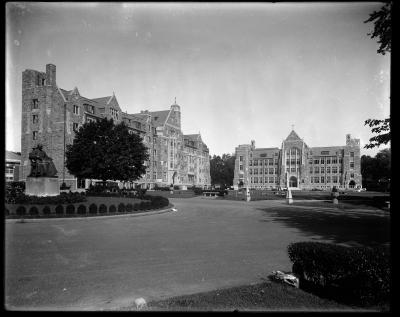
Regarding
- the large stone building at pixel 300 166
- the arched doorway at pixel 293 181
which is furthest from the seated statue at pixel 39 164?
the arched doorway at pixel 293 181

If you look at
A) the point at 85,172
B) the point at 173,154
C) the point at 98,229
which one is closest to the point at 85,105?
the point at 85,172

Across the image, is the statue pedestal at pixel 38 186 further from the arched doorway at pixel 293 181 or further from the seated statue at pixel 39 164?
the arched doorway at pixel 293 181

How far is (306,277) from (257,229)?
9.11 m

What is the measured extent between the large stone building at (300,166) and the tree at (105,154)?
6299cm

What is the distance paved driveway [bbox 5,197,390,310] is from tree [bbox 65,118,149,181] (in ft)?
79.9

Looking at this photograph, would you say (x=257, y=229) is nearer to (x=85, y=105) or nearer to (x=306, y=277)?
(x=306, y=277)

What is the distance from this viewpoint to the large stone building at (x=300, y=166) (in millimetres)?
102250

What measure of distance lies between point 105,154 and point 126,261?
32617 mm

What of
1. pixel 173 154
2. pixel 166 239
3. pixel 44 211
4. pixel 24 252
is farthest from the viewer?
pixel 173 154

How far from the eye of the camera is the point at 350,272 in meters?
6.03

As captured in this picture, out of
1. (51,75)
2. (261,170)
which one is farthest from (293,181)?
(51,75)

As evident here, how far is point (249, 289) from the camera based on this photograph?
670cm

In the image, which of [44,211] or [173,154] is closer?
[44,211]

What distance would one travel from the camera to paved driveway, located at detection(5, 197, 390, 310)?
6527 mm
